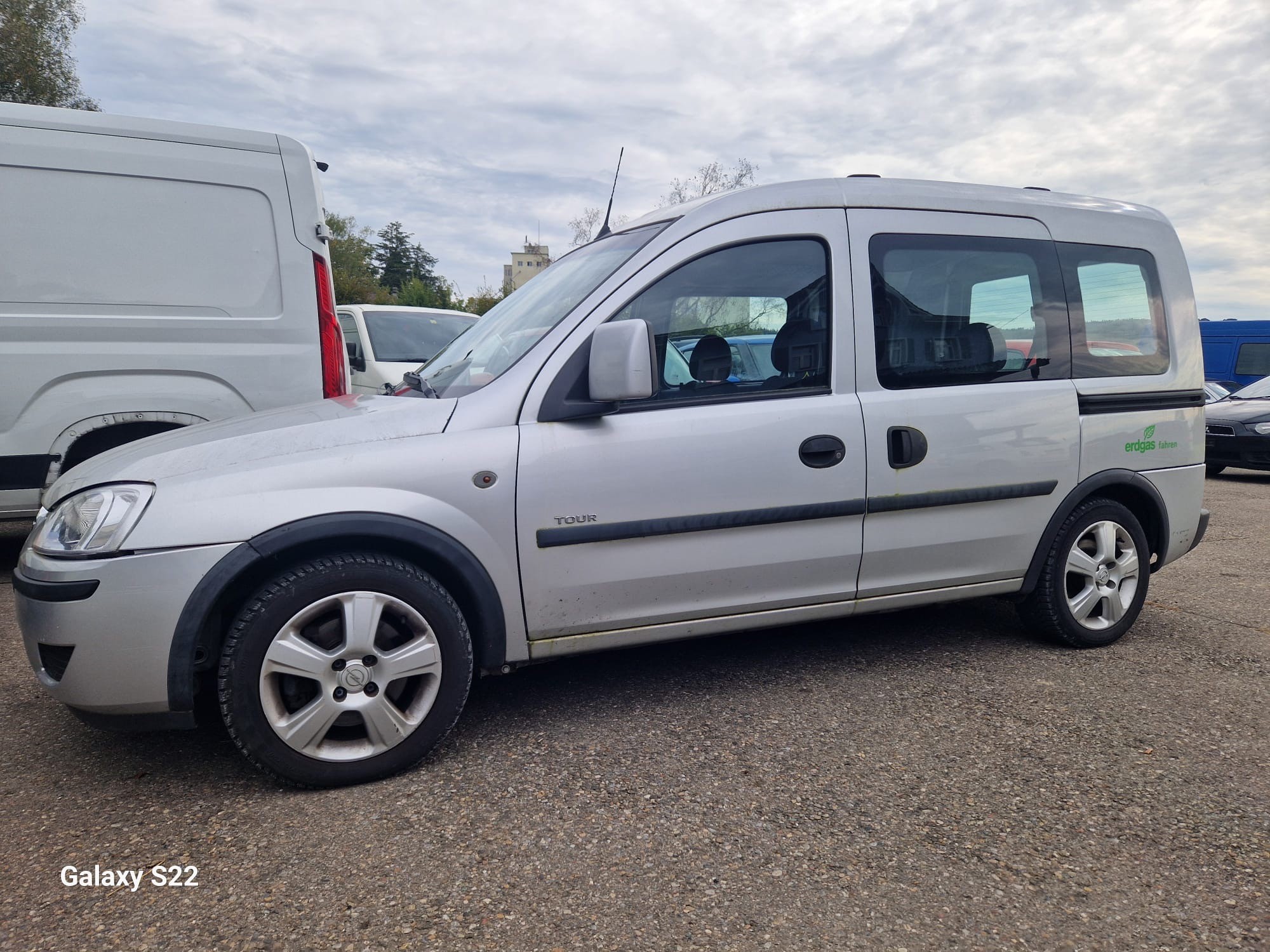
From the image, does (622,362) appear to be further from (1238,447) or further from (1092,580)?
(1238,447)

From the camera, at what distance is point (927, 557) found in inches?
131

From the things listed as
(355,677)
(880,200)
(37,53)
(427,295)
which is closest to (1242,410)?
(880,200)

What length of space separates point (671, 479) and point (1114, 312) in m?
2.18

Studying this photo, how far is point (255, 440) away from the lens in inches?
104

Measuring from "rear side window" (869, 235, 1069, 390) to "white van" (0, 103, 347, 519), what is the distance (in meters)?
3.13

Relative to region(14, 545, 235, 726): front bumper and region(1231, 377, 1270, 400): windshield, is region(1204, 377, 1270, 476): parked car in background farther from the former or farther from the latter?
region(14, 545, 235, 726): front bumper

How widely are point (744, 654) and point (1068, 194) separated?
2.41 meters

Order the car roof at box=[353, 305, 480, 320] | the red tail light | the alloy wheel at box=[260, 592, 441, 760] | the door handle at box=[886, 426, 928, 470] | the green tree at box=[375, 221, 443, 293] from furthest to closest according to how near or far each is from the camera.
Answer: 1. the green tree at box=[375, 221, 443, 293]
2. the car roof at box=[353, 305, 480, 320]
3. the red tail light
4. the door handle at box=[886, 426, 928, 470]
5. the alloy wheel at box=[260, 592, 441, 760]

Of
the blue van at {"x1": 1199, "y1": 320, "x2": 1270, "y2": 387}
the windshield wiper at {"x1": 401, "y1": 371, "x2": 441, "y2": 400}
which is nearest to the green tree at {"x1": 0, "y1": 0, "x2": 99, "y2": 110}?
the windshield wiper at {"x1": 401, "y1": 371, "x2": 441, "y2": 400}

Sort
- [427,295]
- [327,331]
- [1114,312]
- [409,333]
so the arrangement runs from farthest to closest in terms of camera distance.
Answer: [427,295]
[409,333]
[327,331]
[1114,312]

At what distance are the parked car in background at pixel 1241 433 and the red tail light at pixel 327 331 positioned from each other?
9001 mm

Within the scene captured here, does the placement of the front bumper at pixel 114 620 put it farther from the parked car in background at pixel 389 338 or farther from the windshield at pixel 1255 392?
the windshield at pixel 1255 392

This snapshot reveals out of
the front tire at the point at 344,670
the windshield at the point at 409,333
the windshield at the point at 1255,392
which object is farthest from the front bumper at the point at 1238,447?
the front tire at the point at 344,670

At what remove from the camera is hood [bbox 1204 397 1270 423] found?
389 inches
